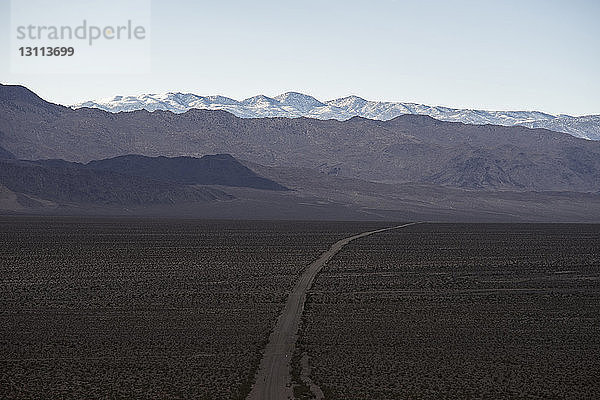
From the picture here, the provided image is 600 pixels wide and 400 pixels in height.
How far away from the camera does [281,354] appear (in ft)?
76.4

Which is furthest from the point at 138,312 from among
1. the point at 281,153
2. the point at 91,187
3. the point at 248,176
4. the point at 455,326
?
the point at 281,153

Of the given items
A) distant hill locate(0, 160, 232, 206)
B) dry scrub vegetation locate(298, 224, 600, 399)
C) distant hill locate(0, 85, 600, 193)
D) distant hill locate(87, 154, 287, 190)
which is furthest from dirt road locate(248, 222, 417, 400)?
distant hill locate(0, 85, 600, 193)

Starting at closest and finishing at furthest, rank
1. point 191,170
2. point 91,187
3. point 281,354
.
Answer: point 281,354, point 91,187, point 191,170

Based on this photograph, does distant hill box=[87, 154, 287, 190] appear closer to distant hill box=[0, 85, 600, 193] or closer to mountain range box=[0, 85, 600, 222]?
mountain range box=[0, 85, 600, 222]

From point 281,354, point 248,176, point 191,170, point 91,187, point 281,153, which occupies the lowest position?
point 281,354

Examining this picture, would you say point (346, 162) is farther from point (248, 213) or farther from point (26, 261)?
point (26, 261)

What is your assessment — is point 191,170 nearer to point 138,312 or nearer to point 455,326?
point 138,312

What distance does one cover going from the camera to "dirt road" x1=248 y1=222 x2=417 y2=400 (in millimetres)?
19531

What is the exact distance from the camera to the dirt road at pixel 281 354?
19531 mm

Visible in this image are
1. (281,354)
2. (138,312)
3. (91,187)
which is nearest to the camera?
(281,354)

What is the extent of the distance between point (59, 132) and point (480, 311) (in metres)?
164

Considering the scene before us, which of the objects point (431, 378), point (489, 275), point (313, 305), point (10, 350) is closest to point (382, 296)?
point (313, 305)

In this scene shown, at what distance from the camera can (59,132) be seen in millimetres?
182250

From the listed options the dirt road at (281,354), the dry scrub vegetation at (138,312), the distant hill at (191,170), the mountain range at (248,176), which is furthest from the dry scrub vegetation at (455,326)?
the distant hill at (191,170)
